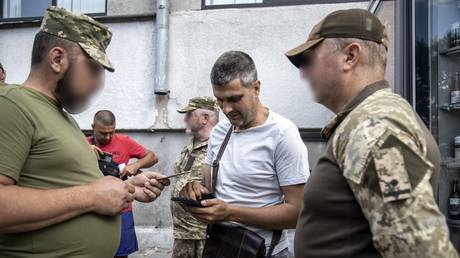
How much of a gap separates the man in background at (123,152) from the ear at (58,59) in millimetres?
2666

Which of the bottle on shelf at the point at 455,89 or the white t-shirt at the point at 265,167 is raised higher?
the bottle on shelf at the point at 455,89

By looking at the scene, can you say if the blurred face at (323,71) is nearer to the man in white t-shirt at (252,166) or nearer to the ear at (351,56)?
the ear at (351,56)

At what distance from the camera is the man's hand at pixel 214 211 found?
239 centimetres

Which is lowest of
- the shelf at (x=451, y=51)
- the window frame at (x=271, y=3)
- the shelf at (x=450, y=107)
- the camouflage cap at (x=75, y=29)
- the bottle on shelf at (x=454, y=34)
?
the shelf at (x=450, y=107)

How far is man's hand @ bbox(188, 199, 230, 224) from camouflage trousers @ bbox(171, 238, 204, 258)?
75.9 inches

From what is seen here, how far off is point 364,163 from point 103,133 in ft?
13.7

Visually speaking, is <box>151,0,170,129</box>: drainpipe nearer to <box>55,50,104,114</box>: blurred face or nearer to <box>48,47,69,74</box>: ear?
<box>55,50,104,114</box>: blurred face

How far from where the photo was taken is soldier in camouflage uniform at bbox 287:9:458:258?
4.28 feet

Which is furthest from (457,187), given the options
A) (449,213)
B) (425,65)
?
(425,65)

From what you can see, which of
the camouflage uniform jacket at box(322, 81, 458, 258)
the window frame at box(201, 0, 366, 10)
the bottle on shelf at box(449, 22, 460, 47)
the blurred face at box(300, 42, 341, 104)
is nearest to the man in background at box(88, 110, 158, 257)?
the window frame at box(201, 0, 366, 10)

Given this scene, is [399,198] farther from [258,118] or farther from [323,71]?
[258,118]

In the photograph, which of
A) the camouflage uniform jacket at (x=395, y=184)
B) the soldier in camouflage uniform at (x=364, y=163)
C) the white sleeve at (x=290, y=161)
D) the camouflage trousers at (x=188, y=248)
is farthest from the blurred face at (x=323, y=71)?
the camouflage trousers at (x=188, y=248)

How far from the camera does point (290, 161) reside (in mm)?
2490

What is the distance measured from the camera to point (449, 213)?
4.05m
